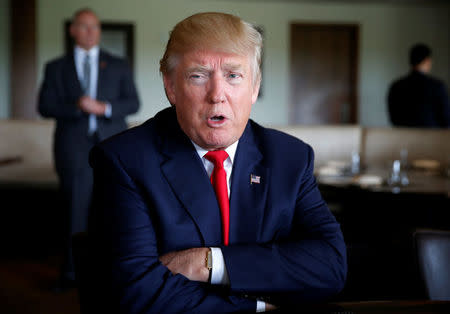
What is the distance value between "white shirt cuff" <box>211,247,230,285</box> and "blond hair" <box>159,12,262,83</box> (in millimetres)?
438

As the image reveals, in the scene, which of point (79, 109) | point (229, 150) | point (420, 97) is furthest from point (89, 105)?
point (420, 97)

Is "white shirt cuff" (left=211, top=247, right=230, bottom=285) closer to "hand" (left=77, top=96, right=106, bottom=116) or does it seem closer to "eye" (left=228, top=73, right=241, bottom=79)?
"eye" (left=228, top=73, right=241, bottom=79)

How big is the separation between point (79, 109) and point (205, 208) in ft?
6.79

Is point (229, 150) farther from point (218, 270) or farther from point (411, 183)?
point (411, 183)

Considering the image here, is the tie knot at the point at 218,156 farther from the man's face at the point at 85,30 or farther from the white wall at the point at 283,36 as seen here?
the white wall at the point at 283,36

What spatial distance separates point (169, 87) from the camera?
110cm

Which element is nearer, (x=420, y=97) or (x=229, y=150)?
(x=229, y=150)

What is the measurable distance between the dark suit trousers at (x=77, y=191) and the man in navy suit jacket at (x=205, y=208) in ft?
6.44

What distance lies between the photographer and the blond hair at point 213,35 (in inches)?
39.6

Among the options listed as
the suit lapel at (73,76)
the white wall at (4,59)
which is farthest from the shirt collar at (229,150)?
the white wall at (4,59)

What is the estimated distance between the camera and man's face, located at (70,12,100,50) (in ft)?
9.82

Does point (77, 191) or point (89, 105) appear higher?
point (89, 105)

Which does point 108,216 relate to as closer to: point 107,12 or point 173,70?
point 173,70

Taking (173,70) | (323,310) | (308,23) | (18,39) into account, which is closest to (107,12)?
(18,39)
